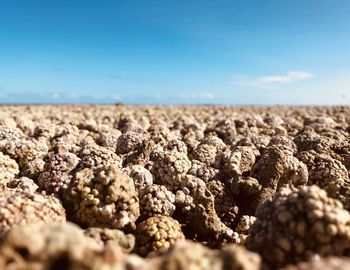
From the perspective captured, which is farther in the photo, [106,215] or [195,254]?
[106,215]

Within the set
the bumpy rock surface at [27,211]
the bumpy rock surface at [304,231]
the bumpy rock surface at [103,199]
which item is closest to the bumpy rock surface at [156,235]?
the bumpy rock surface at [103,199]

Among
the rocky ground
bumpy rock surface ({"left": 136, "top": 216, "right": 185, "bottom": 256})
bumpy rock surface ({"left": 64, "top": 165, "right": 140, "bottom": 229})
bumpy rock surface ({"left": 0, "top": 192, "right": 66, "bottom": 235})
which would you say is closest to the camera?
the rocky ground

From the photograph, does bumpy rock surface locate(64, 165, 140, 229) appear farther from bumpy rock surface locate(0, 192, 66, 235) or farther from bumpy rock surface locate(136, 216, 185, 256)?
bumpy rock surface locate(0, 192, 66, 235)

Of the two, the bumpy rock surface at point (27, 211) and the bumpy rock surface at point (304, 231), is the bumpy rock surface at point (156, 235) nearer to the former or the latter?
the bumpy rock surface at point (27, 211)

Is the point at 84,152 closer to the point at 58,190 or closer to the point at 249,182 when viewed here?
the point at 58,190

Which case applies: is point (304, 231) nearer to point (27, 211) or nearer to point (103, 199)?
point (103, 199)

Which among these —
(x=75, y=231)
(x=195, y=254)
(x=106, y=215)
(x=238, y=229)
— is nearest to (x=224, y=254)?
(x=195, y=254)

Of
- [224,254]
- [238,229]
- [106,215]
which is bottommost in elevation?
[238,229]

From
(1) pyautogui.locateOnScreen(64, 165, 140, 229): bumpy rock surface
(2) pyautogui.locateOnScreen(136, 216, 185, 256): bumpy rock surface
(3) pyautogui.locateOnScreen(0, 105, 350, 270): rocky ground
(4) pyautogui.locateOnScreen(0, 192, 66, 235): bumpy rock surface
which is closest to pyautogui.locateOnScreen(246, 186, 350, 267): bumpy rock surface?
(3) pyautogui.locateOnScreen(0, 105, 350, 270): rocky ground
